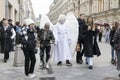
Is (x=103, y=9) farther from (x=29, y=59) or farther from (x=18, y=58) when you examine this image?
(x=29, y=59)

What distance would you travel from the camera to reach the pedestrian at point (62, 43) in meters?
13.8

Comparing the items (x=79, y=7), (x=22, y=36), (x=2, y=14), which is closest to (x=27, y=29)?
(x=22, y=36)

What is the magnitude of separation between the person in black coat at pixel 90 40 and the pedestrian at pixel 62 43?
29.6 inches

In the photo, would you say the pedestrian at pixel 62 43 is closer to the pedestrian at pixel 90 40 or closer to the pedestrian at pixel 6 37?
the pedestrian at pixel 90 40

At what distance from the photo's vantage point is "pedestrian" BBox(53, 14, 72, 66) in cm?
1376

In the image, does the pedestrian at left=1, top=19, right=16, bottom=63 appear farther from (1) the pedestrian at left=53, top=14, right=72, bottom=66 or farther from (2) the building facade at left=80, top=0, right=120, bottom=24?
(2) the building facade at left=80, top=0, right=120, bottom=24

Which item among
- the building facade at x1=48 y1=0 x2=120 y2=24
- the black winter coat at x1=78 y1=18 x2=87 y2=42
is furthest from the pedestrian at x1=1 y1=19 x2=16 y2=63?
the building facade at x1=48 y1=0 x2=120 y2=24

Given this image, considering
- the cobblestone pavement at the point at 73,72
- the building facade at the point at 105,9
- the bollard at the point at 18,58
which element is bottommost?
the cobblestone pavement at the point at 73,72

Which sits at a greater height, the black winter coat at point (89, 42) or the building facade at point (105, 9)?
the building facade at point (105, 9)

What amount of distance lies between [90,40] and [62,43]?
1.15m

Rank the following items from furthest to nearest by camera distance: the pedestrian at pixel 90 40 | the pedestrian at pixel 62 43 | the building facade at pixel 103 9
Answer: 1. the building facade at pixel 103 9
2. the pedestrian at pixel 62 43
3. the pedestrian at pixel 90 40

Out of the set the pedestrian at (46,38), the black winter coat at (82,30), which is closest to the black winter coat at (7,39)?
the pedestrian at (46,38)

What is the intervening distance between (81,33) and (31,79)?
3829 millimetres

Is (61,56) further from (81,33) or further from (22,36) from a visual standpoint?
(22,36)
